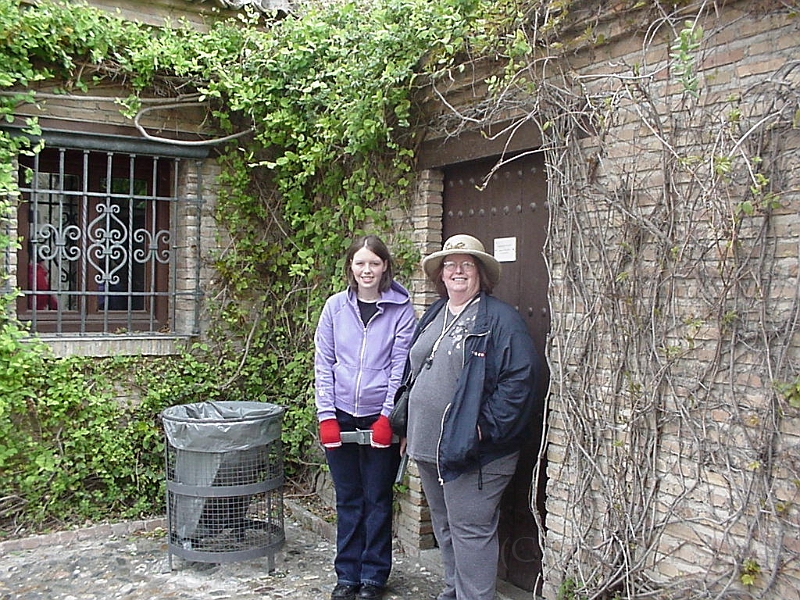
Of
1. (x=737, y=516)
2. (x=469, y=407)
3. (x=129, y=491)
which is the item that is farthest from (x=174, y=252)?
(x=737, y=516)

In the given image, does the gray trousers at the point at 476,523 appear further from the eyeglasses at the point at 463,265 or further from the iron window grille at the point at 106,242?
the iron window grille at the point at 106,242

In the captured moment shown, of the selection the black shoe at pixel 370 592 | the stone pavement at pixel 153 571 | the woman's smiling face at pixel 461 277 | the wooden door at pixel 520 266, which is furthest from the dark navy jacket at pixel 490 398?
the stone pavement at pixel 153 571

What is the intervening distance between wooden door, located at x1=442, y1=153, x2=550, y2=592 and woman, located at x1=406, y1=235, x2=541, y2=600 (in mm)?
394

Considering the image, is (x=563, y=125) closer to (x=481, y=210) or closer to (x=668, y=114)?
(x=668, y=114)

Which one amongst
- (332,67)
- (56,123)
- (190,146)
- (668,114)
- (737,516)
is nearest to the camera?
(737,516)

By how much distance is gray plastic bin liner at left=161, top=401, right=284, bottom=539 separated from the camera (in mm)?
4805

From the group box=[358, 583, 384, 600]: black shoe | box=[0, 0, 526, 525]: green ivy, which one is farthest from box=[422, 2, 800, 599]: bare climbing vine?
box=[0, 0, 526, 525]: green ivy

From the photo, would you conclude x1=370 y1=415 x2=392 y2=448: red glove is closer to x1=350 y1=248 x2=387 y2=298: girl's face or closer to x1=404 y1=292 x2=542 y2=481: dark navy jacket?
x1=404 y1=292 x2=542 y2=481: dark navy jacket

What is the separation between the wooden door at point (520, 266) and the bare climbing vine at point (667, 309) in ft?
1.07

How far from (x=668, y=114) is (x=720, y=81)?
0.80ft

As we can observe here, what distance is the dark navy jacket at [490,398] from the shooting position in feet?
12.2

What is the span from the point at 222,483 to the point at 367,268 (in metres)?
1.60

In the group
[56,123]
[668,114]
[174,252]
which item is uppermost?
[56,123]

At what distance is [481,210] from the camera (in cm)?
478
